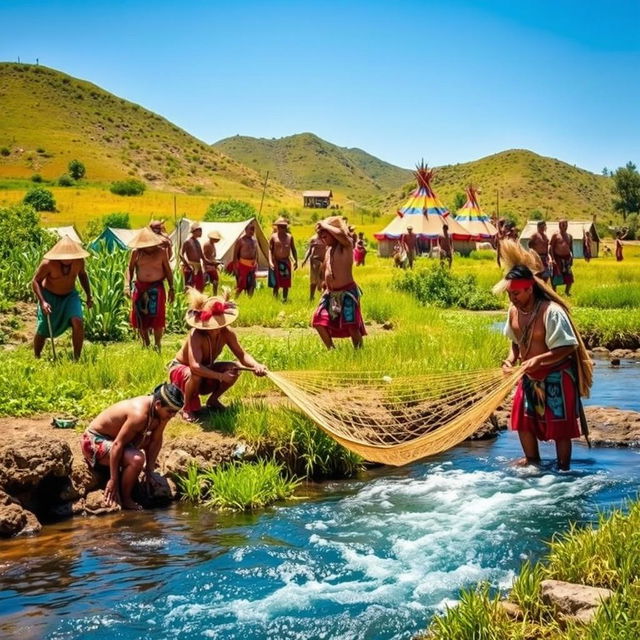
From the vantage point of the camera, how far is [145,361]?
30.7 feet

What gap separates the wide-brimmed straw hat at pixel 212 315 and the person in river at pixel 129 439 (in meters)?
0.67

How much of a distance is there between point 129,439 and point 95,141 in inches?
3827

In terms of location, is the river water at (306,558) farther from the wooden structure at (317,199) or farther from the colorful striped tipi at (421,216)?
the wooden structure at (317,199)

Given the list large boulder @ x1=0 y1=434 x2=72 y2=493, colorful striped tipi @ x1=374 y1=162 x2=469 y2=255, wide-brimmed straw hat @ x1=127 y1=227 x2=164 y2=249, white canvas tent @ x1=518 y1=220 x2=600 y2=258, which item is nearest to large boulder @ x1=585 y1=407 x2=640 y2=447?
large boulder @ x1=0 y1=434 x2=72 y2=493

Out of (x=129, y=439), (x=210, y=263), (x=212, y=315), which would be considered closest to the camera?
(x=129, y=439)

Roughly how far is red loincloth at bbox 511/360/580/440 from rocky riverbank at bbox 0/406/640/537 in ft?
7.14

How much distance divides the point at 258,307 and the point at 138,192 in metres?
56.9

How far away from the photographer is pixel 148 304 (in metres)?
11.1

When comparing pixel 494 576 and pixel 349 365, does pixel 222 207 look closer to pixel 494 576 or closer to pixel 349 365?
pixel 349 365

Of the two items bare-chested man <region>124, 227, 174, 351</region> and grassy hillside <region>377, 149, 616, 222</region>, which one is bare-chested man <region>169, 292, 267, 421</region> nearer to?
bare-chested man <region>124, 227, 174, 351</region>

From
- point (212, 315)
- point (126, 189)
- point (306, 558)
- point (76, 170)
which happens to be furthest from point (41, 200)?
point (306, 558)

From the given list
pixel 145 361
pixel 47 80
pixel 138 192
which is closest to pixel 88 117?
pixel 47 80

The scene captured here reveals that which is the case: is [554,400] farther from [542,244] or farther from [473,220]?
[473,220]

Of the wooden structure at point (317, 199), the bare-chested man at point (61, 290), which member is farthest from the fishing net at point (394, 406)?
the wooden structure at point (317, 199)
